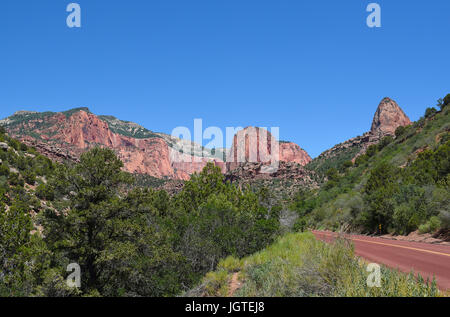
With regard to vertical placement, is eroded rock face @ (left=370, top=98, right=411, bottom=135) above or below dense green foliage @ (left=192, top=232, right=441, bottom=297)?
above

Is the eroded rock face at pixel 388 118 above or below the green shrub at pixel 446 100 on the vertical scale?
above

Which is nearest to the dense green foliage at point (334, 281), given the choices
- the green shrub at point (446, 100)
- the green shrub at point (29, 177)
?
the green shrub at point (29, 177)

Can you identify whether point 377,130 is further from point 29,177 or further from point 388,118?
point 29,177

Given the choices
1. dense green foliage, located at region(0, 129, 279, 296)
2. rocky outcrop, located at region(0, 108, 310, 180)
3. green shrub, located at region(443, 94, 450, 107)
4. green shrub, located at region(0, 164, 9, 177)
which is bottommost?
dense green foliage, located at region(0, 129, 279, 296)

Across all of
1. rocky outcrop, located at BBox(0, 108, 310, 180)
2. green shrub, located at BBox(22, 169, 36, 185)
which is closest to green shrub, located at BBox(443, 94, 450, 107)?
green shrub, located at BBox(22, 169, 36, 185)

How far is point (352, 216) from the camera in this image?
35.7 metres

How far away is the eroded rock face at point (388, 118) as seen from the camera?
11786 centimetres

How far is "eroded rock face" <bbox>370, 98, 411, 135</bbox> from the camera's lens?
387 ft

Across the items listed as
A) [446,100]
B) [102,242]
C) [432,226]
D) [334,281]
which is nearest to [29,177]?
[102,242]

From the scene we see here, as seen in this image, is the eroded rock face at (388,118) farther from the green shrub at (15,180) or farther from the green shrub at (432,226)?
the green shrub at (15,180)

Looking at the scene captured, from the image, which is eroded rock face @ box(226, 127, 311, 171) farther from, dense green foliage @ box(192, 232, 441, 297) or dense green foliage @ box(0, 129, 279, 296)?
dense green foliage @ box(192, 232, 441, 297)

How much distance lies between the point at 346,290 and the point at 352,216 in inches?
1324

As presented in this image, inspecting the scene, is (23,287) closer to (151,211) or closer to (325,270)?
(151,211)

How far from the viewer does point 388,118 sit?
12169 cm
